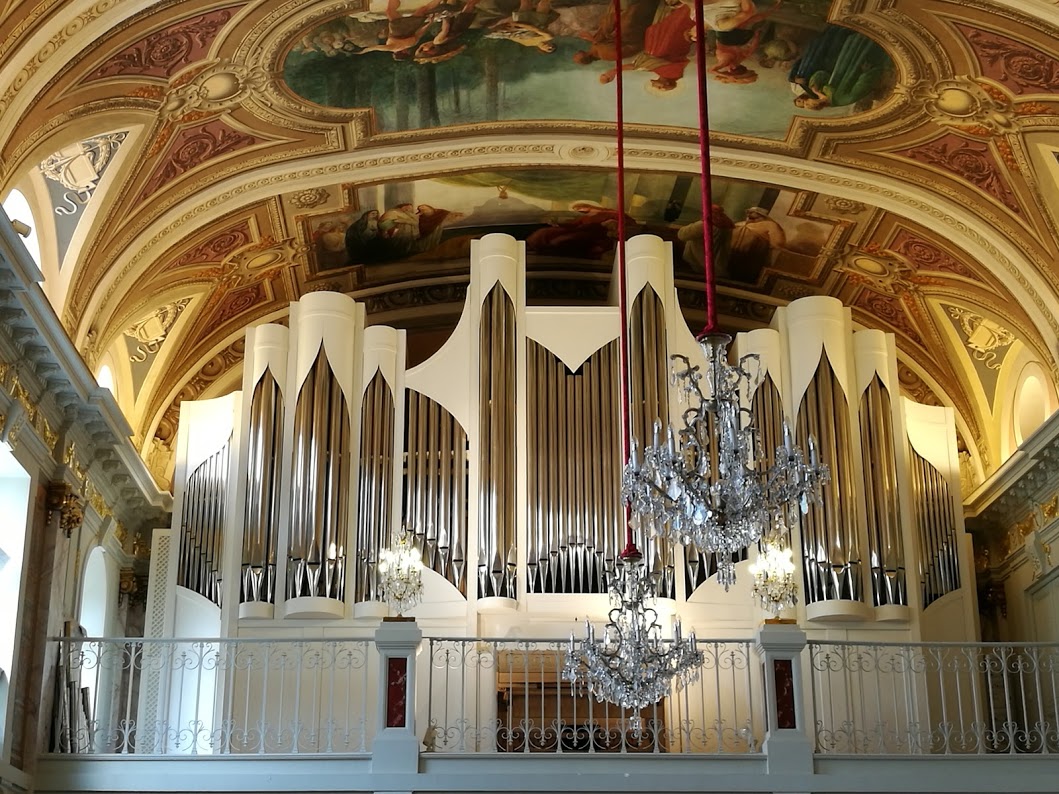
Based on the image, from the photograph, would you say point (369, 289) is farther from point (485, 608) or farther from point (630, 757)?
point (630, 757)

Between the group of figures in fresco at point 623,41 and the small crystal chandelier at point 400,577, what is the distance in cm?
391

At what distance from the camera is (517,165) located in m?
14.3

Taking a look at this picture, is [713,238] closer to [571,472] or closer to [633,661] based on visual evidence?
[571,472]

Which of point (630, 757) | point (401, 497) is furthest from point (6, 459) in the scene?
point (630, 757)

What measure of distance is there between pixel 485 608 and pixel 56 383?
4.02 metres

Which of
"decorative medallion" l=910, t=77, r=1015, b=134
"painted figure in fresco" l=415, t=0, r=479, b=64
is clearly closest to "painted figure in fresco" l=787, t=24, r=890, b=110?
"decorative medallion" l=910, t=77, r=1015, b=134

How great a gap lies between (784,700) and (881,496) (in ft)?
9.89

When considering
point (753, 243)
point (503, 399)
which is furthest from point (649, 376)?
point (753, 243)

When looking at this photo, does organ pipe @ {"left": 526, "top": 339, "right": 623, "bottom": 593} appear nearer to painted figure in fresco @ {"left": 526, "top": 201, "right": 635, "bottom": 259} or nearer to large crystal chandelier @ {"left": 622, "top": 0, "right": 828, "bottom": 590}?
painted figure in fresco @ {"left": 526, "top": 201, "right": 635, "bottom": 259}

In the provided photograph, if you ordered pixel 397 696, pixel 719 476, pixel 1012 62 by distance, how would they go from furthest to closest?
pixel 1012 62 < pixel 397 696 < pixel 719 476

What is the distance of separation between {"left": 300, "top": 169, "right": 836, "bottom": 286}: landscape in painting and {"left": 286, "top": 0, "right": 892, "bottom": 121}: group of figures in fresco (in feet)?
6.15

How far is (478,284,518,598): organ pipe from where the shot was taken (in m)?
13.1

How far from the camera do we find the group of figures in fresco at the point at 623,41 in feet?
39.4

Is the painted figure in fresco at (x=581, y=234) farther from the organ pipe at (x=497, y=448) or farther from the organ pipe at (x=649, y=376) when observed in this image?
the organ pipe at (x=497, y=448)
